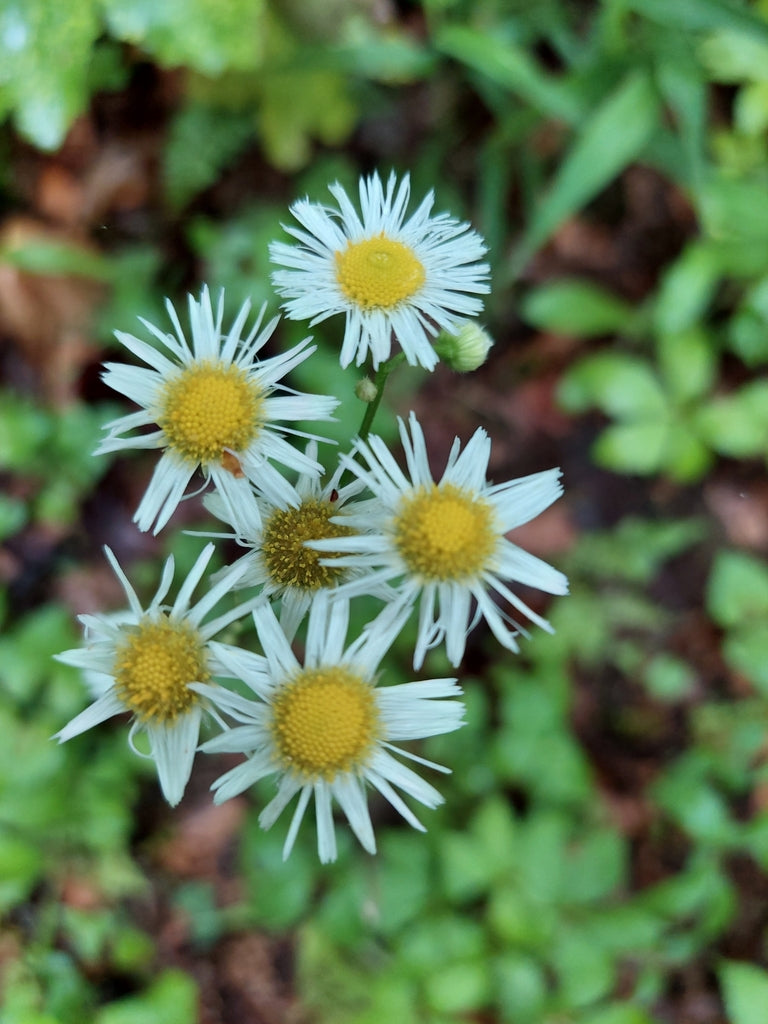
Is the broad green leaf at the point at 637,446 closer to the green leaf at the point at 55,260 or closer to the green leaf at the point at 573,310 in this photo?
the green leaf at the point at 573,310

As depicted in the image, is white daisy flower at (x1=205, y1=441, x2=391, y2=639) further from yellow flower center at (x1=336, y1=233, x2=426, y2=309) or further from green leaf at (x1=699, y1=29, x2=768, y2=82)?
green leaf at (x1=699, y1=29, x2=768, y2=82)

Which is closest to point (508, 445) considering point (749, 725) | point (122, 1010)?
point (749, 725)

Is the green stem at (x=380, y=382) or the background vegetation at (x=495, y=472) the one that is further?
the background vegetation at (x=495, y=472)

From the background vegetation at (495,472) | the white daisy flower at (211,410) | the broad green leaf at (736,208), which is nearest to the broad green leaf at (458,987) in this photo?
the background vegetation at (495,472)

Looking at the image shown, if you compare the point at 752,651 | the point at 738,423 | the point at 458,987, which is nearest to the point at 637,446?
the point at 738,423

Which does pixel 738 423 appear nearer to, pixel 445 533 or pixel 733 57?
pixel 733 57

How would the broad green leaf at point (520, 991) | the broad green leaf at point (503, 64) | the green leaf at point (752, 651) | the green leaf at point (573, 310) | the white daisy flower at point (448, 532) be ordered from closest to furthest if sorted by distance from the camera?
the white daisy flower at point (448, 532)
the broad green leaf at point (520, 991)
the broad green leaf at point (503, 64)
the green leaf at point (752, 651)
the green leaf at point (573, 310)
